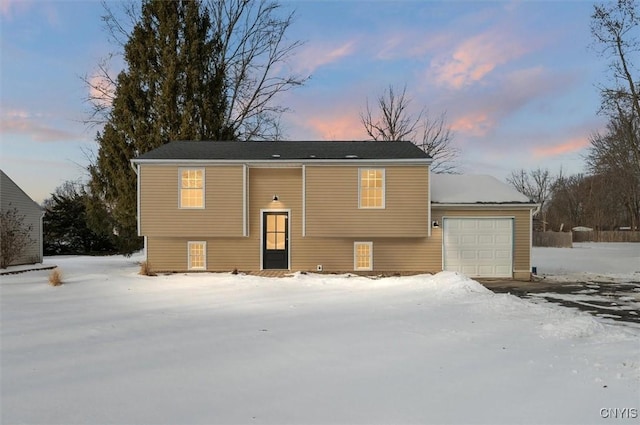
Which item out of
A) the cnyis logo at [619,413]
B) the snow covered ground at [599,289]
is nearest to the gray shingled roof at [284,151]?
the snow covered ground at [599,289]

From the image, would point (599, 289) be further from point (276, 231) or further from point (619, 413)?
point (276, 231)

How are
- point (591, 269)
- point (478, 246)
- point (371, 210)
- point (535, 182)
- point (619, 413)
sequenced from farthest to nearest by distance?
1. point (535, 182)
2. point (591, 269)
3. point (478, 246)
4. point (371, 210)
5. point (619, 413)

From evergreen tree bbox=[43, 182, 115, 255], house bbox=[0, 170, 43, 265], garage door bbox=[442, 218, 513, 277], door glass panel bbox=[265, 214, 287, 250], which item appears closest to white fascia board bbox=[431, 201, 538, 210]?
garage door bbox=[442, 218, 513, 277]

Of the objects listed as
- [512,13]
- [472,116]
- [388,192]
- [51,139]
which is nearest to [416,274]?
[388,192]

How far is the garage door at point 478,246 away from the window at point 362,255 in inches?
105

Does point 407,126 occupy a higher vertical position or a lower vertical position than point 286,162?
higher

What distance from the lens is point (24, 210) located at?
61.6 feet

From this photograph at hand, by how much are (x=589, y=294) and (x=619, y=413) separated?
872 cm

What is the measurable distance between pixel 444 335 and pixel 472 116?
61.4 ft

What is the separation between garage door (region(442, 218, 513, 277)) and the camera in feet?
46.6

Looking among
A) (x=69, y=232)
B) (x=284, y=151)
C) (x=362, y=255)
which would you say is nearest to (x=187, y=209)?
(x=284, y=151)

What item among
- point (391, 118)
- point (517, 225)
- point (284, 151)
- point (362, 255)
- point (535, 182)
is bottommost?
point (362, 255)

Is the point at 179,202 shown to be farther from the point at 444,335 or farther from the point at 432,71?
the point at 432,71

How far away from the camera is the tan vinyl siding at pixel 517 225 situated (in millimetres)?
14180
